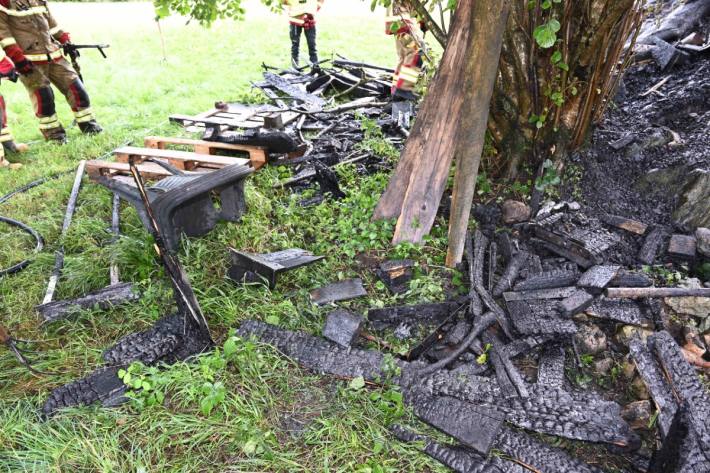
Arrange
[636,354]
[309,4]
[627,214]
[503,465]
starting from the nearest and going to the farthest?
[503,465], [636,354], [627,214], [309,4]

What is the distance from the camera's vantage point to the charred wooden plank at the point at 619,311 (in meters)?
3.02

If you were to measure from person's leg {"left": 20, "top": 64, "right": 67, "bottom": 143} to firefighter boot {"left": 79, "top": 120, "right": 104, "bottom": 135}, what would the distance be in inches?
13.0

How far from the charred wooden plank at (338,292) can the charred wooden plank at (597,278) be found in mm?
1640

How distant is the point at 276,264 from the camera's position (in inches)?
133

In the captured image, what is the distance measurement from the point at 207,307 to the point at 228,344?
561 mm

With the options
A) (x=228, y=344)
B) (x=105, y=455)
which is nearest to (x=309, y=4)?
(x=228, y=344)

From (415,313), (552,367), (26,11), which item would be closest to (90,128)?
(26,11)

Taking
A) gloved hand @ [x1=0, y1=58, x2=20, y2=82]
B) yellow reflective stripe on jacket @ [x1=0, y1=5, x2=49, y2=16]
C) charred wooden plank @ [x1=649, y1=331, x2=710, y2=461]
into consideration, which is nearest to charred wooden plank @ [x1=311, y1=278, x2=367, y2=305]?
charred wooden plank @ [x1=649, y1=331, x2=710, y2=461]

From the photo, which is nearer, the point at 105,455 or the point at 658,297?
the point at 105,455

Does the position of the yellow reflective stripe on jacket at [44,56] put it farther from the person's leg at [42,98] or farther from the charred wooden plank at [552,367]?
the charred wooden plank at [552,367]

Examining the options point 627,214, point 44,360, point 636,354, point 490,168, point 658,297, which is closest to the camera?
point 636,354

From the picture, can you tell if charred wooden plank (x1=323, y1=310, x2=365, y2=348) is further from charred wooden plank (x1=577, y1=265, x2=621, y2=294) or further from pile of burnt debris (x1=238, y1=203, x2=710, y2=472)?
charred wooden plank (x1=577, y1=265, x2=621, y2=294)

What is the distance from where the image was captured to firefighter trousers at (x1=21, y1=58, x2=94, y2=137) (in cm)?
617

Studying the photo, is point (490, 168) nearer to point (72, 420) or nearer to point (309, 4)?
point (72, 420)
